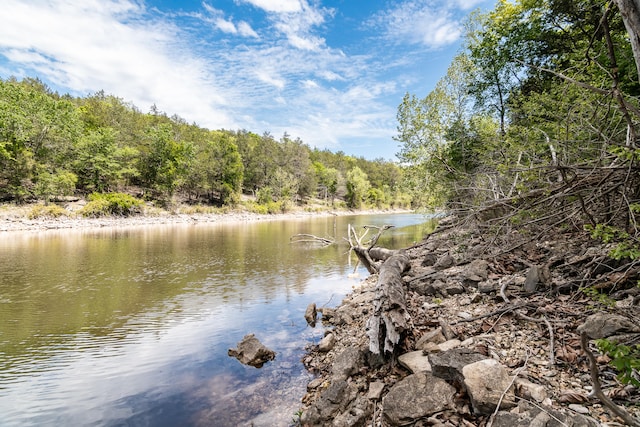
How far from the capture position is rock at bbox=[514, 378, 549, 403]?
121 inches

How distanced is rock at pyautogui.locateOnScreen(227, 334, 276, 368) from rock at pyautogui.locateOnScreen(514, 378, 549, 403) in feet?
16.3

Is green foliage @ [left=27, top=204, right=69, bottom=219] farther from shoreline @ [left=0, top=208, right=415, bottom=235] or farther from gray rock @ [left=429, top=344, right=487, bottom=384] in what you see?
gray rock @ [left=429, top=344, right=487, bottom=384]

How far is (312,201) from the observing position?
82875 mm

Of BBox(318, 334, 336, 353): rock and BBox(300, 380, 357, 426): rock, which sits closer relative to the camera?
BBox(300, 380, 357, 426): rock

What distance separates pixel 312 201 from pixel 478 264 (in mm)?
75619

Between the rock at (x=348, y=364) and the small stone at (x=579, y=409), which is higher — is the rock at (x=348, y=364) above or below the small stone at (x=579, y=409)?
below

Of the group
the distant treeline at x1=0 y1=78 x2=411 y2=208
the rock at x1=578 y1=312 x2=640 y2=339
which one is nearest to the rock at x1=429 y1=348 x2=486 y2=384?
the rock at x1=578 y1=312 x2=640 y2=339

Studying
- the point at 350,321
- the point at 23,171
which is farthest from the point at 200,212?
the point at 350,321

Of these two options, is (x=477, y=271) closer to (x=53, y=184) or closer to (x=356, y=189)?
(x=53, y=184)

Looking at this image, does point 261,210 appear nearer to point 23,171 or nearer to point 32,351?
point 23,171

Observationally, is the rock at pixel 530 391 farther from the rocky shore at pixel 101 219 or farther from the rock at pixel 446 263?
the rocky shore at pixel 101 219

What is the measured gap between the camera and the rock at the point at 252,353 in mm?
6730

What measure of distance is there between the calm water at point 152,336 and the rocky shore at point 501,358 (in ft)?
4.40

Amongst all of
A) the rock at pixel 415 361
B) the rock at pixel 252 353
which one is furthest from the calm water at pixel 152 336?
the rock at pixel 415 361
